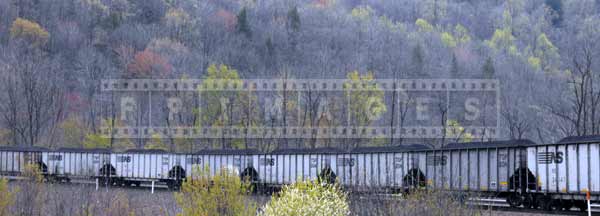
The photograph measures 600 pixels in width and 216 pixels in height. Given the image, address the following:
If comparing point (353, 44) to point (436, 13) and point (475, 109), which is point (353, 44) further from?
point (436, 13)

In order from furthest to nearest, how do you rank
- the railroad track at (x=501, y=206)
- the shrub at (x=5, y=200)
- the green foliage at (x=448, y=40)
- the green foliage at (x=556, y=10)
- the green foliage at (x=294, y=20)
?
the green foliage at (x=556, y=10) < the green foliage at (x=448, y=40) < the green foliage at (x=294, y=20) < the shrub at (x=5, y=200) < the railroad track at (x=501, y=206)

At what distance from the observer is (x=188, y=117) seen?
75.7 meters

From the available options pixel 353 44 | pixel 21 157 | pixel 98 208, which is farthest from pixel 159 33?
pixel 98 208

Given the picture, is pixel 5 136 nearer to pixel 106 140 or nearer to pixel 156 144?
pixel 106 140

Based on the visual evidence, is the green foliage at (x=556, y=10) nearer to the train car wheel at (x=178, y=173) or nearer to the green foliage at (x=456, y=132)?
the green foliage at (x=456, y=132)

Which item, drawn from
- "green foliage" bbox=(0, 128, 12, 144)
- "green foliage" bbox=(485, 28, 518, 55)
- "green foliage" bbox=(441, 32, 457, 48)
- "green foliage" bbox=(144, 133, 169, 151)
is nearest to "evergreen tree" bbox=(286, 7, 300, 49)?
"green foliage" bbox=(441, 32, 457, 48)

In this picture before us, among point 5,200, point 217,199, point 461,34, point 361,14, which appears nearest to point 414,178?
point 217,199

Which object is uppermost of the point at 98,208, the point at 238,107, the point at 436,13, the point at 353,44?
the point at 436,13

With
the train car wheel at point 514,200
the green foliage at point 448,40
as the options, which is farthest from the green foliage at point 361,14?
the train car wheel at point 514,200

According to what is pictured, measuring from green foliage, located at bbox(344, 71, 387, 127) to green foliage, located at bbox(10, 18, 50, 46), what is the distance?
6580 cm

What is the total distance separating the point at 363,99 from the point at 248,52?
57.3 m

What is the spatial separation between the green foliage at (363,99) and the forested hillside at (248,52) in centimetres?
1555

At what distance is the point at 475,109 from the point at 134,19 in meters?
73.0

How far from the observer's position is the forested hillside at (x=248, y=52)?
8169 cm
